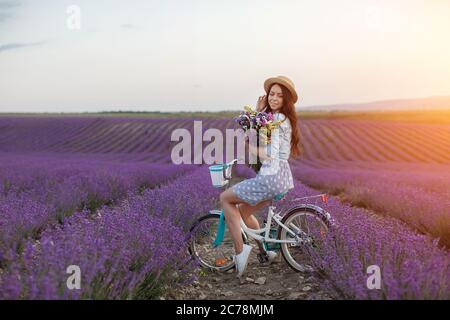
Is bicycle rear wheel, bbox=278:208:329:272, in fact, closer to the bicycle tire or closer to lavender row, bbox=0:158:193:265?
the bicycle tire

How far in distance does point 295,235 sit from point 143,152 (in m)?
23.2

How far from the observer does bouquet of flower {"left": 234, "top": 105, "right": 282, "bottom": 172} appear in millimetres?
3518

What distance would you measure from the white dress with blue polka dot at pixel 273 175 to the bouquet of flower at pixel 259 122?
0.20ft

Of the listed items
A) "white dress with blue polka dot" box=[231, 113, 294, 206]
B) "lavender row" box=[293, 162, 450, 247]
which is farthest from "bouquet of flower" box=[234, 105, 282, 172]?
"lavender row" box=[293, 162, 450, 247]

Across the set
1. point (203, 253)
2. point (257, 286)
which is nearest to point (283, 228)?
point (257, 286)

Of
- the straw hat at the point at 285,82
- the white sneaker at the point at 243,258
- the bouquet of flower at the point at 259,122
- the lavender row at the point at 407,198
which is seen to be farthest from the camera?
the lavender row at the point at 407,198

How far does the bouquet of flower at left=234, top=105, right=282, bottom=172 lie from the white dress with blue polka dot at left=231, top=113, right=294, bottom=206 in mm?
60

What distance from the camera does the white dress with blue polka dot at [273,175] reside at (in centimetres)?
360

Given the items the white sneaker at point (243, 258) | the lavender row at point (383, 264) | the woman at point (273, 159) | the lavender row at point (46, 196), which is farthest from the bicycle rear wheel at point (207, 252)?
the lavender row at point (46, 196)

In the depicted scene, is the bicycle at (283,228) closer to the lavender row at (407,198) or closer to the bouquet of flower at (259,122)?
the bouquet of flower at (259,122)

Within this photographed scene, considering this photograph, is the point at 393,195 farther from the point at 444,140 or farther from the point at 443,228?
the point at 444,140

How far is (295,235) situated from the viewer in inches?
152

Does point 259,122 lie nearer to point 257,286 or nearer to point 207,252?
point 257,286

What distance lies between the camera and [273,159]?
3.59 metres
